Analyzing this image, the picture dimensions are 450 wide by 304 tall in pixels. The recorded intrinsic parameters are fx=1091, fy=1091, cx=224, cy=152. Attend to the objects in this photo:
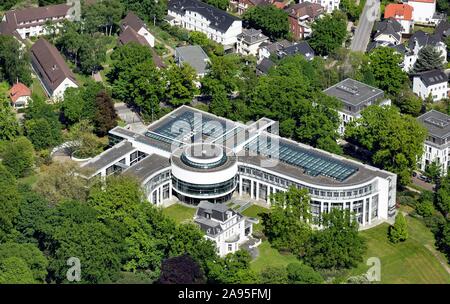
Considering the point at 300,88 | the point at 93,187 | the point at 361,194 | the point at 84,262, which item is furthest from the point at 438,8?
the point at 84,262

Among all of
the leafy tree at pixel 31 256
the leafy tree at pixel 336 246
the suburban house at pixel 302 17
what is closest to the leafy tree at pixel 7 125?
the leafy tree at pixel 31 256

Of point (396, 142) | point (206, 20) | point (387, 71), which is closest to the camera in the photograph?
point (396, 142)

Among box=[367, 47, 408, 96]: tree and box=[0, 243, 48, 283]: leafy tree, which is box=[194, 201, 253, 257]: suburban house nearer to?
box=[0, 243, 48, 283]: leafy tree

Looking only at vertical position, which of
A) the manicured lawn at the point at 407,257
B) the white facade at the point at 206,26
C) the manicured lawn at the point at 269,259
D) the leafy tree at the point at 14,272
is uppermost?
the leafy tree at the point at 14,272

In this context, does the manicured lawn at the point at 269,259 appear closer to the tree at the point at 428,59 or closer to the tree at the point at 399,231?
the tree at the point at 399,231

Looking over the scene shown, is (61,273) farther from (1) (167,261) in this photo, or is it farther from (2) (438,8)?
(2) (438,8)

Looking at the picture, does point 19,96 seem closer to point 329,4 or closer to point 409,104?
point 409,104

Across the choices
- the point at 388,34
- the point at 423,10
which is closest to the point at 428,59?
the point at 388,34

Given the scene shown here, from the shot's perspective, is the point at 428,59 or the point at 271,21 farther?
the point at 271,21
